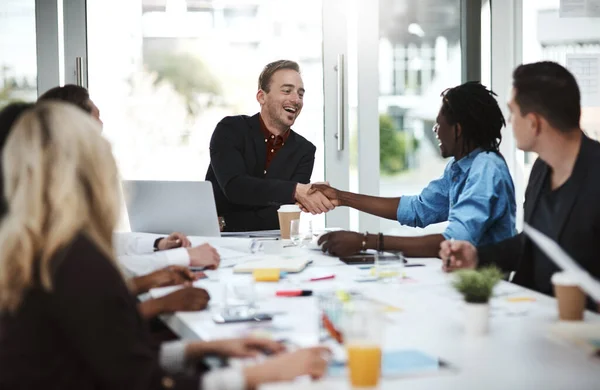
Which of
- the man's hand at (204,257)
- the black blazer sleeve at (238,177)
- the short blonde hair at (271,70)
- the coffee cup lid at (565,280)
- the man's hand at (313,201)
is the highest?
the short blonde hair at (271,70)

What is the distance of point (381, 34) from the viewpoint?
185 inches

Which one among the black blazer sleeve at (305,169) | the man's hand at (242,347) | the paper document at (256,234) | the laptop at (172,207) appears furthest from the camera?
the black blazer sleeve at (305,169)

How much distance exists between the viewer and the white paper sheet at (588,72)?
4531 millimetres

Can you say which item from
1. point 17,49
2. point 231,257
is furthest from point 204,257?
point 17,49

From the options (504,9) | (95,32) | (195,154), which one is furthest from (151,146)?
(504,9)

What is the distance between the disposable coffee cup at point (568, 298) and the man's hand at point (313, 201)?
1.91 metres

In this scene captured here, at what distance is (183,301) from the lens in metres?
1.86

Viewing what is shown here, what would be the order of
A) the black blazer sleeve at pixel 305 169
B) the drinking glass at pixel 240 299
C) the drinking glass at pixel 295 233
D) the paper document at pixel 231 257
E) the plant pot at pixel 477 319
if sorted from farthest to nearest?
the black blazer sleeve at pixel 305 169
the drinking glass at pixel 295 233
the paper document at pixel 231 257
the drinking glass at pixel 240 299
the plant pot at pixel 477 319

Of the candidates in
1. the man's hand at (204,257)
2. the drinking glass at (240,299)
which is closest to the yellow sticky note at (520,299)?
the drinking glass at (240,299)

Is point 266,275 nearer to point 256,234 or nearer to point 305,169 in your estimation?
point 256,234

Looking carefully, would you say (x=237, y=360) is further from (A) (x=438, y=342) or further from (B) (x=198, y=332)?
(A) (x=438, y=342)

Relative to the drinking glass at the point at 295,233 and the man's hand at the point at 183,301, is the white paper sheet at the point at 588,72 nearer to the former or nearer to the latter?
the drinking glass at the point at 295,233

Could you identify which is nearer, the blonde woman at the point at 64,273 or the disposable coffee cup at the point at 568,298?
the blonde woman at the point at 64,273

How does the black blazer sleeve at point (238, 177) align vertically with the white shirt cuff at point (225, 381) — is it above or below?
above
